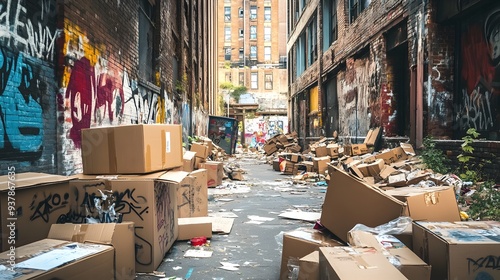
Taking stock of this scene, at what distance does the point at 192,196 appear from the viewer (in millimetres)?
4875

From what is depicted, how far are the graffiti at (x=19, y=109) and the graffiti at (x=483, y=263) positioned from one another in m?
3.77

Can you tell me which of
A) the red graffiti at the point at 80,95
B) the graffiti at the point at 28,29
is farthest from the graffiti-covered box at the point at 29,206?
the red graffiti at the point at 80,95

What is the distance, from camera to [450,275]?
1.94 m

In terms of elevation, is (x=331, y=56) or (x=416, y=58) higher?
(x=331, y=56)

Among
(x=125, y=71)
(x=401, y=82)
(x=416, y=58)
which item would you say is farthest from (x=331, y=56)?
(x=125, y=71)

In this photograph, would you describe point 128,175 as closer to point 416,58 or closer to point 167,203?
point 167,203

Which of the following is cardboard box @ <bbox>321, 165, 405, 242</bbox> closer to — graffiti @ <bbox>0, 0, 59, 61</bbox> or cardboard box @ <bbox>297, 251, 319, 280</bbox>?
cardboard box @ <bbox>297, 251, 319, 280</bbox>

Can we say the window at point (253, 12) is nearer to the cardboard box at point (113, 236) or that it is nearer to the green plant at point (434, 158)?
the green plant at point (434, 158)

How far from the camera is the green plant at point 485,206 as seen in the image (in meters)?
3.86

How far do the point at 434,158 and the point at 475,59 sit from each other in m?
1.82

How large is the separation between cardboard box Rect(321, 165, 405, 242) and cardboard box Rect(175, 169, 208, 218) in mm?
2089

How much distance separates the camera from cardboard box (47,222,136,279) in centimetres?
256

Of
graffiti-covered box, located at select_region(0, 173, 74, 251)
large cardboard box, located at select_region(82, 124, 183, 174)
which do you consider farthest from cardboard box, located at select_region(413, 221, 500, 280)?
graffiti-covered box, located at select_region(0, 173, 74, 251)

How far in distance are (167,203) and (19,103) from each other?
1.78 meters
